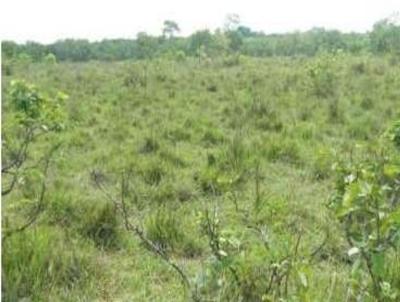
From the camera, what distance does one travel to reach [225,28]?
92.3 ft

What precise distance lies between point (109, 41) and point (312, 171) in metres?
44.3

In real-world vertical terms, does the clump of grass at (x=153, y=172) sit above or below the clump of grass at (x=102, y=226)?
below

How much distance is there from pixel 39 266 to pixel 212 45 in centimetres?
2166

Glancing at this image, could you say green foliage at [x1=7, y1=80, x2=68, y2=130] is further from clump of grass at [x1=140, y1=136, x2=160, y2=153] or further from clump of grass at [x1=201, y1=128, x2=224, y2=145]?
clump of grass at [x1=201, y1=128, x2=224, y2=145]

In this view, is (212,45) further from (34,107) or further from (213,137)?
(34,107)

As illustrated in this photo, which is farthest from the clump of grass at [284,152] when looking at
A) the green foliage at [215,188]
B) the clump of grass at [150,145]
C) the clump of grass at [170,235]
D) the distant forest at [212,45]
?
the distant forest at [212,45]

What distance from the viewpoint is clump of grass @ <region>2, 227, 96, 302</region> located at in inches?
107

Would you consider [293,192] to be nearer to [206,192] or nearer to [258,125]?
[206,192]

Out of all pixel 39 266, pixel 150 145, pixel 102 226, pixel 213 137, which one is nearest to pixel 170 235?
pixel 102 226

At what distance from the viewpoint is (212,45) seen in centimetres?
2405

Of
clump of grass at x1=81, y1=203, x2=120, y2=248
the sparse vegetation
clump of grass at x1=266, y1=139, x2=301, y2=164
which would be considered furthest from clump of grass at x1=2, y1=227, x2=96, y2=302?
clump of grass at x1=266, y1=139, x2=301, y2=164

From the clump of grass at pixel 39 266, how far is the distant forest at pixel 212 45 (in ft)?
27.3

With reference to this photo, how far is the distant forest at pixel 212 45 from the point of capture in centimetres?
2081

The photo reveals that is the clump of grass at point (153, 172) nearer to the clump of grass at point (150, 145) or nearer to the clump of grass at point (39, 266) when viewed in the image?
the clump of grass at point (150, 145)
